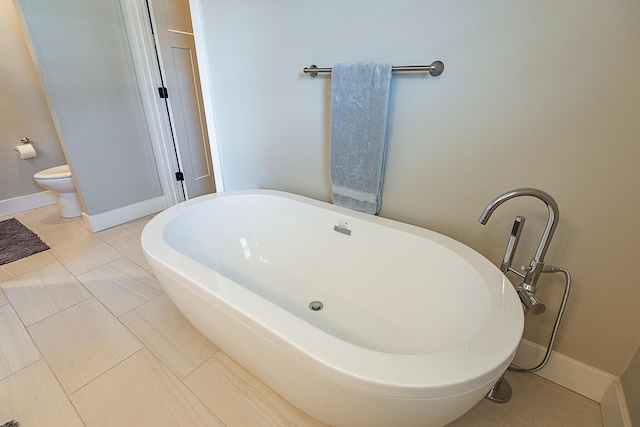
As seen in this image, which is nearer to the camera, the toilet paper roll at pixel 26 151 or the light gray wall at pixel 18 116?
the light gray wall at pixel 18 116

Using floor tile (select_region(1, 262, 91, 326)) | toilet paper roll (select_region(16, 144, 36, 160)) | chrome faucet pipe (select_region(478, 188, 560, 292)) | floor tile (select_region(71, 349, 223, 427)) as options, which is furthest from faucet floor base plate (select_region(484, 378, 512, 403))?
toilet paper roll (select_region(16, 144, 36, 160))

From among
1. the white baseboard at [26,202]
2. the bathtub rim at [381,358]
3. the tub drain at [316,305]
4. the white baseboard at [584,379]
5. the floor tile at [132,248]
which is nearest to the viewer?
the bathtub rim at [381,358]

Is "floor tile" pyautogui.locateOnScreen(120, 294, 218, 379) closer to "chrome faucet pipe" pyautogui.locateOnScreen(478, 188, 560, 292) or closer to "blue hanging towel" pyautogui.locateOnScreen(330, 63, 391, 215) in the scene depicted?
"blue hanging towel" pyautogui.locateOnScreen(330, 63, 391, 215)

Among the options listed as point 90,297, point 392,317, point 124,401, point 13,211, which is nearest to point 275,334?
point 392,317

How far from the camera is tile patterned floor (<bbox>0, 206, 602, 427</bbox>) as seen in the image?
1.04 m

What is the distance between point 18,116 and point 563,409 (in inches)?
169

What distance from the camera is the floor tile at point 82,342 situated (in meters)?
1.22

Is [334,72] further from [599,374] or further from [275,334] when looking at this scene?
[599,374]

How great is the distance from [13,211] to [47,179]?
0.87m

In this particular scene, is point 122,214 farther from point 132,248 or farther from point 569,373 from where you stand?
point 569,373

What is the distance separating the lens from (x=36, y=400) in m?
1.11

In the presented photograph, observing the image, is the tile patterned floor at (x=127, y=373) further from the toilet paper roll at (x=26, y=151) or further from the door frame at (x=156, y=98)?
the toilet paper roll at (x=26, y=151)

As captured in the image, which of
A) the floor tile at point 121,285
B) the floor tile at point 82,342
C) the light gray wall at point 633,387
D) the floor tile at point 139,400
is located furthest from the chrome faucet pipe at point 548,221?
the floor tile at point 121,285

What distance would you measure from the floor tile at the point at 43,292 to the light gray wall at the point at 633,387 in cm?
249
